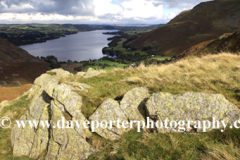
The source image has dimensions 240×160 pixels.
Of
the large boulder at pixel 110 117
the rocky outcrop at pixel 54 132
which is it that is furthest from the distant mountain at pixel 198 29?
the rocky outcrop at pixel 54 132

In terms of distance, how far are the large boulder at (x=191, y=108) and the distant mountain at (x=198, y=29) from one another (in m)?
111

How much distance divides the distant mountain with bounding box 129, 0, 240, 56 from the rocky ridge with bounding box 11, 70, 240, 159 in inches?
4367

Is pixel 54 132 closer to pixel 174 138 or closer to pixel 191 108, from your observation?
pixel 174 138

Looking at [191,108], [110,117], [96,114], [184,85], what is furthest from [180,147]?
[184,85]

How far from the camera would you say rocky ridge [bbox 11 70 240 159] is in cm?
548

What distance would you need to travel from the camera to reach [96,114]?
6445mm

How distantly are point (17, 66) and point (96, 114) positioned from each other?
86465mm

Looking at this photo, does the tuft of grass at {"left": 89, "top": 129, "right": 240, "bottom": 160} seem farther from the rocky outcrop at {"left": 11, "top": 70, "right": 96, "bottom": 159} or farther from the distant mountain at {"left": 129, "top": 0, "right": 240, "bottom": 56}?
the distant mountain at {"left": 129, "top": 0, "right": 240, "bottom": 56}

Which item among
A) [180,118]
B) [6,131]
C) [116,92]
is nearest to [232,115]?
[180,118]

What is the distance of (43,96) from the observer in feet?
28.5

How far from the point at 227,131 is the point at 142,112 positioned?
120 inches

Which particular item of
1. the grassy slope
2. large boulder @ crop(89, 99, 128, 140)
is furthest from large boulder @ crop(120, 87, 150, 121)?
the grassy slope

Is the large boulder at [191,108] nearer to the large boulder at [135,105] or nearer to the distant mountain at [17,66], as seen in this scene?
the large boulder at [135,105]

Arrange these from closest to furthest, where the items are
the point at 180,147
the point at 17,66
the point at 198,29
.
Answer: the point at 180,147
the point at 17,66
the point at 198,29
